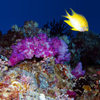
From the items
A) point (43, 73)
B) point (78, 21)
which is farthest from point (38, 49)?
point (78, 21)

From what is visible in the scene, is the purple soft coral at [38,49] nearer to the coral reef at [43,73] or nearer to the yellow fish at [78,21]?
the coral reef at [43,73]

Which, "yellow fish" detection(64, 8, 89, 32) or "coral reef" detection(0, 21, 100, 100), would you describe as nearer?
"coral reef" detection(0, 21, 100, 100)

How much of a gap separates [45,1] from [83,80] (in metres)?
95.3

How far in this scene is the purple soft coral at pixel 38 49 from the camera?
2.80 metres

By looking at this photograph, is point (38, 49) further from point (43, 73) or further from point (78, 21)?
point (78, 21)

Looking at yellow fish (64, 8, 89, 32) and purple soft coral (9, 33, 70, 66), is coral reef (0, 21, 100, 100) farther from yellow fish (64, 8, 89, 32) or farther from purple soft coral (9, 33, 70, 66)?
yellow fish (64, 8, 89, 32)

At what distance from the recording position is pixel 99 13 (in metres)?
78.3

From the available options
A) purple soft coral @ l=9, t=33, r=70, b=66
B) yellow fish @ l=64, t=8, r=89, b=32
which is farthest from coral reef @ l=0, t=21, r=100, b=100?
yellow fish @ l=64, t=8, r=89, b=32

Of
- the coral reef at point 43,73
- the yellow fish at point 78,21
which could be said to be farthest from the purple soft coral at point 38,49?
the yellow fish at point 78,21

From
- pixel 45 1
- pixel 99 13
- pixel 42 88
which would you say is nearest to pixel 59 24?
pixel 42 88

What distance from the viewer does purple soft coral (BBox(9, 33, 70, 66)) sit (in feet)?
9.20

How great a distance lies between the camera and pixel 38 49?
9.38 feet

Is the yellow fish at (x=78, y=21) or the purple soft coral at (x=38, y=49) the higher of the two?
the yellow fish at (x=78, y=21)

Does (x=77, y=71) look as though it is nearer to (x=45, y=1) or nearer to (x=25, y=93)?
(x=25, y=93)
